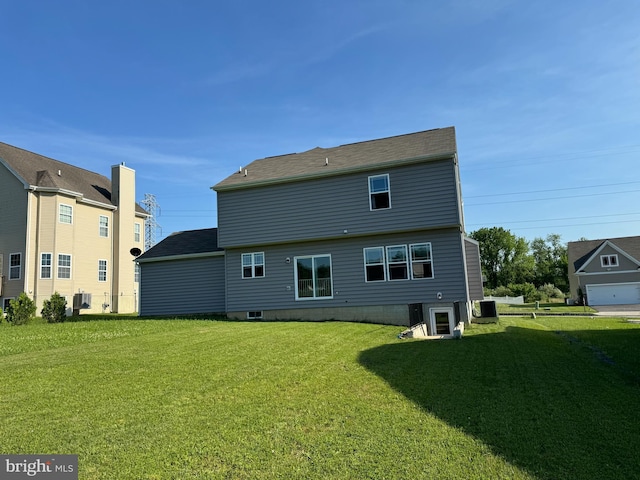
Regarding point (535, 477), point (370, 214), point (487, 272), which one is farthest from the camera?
point (487, 272)

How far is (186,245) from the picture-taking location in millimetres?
19984

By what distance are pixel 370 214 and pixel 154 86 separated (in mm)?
10195

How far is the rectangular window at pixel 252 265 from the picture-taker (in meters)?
17.5

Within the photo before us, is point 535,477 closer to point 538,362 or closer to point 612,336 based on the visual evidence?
point 538,362

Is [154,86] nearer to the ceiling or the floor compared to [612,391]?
nearer to the ceiling

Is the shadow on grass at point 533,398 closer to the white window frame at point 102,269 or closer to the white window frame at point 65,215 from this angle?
the white window frame at point 65,215

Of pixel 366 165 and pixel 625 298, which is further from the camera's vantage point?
pixel 625 298

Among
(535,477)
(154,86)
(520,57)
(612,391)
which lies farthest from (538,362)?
(154,86)

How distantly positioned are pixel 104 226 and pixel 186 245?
32.3ft

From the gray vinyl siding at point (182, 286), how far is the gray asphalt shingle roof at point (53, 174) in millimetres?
8832

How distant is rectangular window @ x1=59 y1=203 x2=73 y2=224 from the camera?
76.3 ft

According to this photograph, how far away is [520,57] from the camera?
45.8 feet

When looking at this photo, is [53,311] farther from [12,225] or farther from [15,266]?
[12,225]

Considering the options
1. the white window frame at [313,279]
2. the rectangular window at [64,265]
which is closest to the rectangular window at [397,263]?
the white window frame at [313,279]
